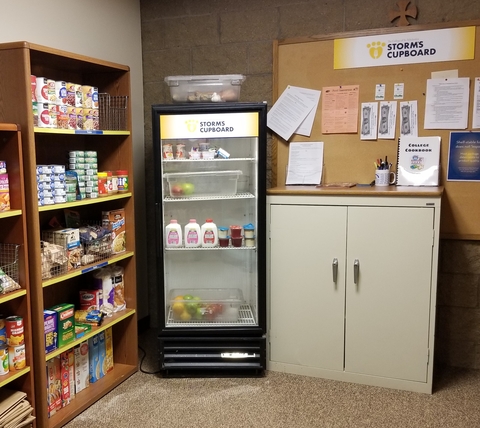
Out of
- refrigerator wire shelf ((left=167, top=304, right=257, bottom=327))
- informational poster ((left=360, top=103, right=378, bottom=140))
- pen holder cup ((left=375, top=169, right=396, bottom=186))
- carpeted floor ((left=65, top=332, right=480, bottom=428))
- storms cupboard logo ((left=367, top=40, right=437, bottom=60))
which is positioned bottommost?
carpeted floor ((left=65, top=332, right=480, bottom=428))

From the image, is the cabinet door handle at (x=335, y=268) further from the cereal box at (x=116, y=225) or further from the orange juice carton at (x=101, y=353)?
the orange juice carton at (x=101, y=353)

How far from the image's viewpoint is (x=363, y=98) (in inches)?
124

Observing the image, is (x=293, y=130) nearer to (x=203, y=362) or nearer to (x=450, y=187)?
(x=450, y=187)

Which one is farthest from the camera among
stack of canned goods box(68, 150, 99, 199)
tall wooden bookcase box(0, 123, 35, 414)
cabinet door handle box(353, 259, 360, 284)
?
cabinet door handle box(353, 259, 360, 284)

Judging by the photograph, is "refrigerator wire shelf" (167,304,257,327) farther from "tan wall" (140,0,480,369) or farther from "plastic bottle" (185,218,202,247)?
"tan wall" (140,0,480,369)

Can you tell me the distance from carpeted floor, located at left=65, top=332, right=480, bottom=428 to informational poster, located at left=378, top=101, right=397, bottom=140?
1.56 metres

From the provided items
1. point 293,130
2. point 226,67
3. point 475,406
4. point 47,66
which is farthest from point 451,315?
point 47,66

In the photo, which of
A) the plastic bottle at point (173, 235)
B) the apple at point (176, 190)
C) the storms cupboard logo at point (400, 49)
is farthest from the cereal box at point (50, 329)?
the storms cupboard logo at point (400, 49)

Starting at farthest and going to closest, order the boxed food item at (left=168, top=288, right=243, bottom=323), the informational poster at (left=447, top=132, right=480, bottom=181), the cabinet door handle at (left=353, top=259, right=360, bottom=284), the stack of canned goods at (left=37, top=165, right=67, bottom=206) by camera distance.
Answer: the boxed food item at (left=168, top=288, right=243, bottom=323) → the informational poster at (left=447, top=132, right=480, bottom=181) → the cabinet door handle at (left=353, top=259, right=360, bottom=284) → the stack of canned goods at (left=37, top=165, right=67, bottom=206)

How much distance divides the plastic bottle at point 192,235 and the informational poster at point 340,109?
1076 millimetres

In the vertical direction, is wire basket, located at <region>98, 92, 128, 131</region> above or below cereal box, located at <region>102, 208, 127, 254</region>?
above

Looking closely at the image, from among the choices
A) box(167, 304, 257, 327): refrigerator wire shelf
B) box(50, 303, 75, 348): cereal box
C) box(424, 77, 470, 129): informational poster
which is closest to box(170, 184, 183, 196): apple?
box(167, 304, 257, 327): refrigerator wire shelf

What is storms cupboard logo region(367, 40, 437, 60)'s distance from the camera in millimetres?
2988

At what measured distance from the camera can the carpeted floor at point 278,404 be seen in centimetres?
255
